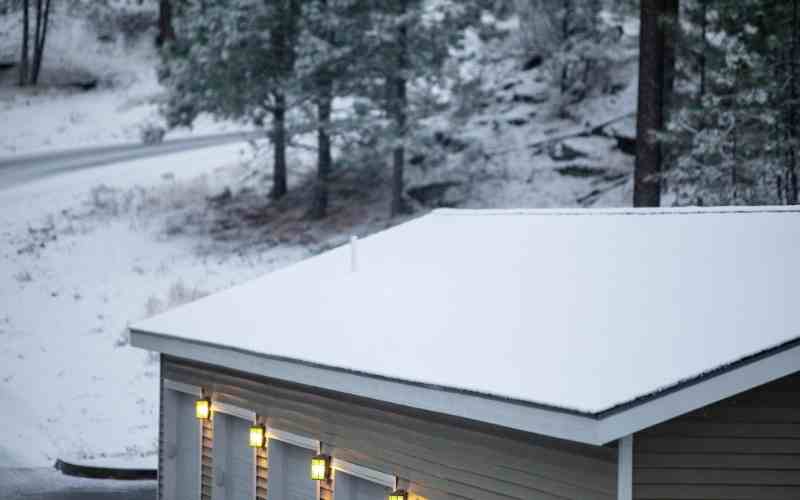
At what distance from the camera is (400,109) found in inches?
922

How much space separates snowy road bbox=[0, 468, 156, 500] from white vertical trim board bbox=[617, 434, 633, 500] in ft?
31.5

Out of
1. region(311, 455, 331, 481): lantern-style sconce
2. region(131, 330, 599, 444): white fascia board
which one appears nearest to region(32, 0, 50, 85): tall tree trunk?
region(131, 330, 599, 444): white fascia board

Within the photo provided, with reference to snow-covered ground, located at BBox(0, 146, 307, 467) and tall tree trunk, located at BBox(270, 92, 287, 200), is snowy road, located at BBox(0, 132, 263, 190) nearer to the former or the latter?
snow-covered ground, located at BBox(0, 146, 307, 467)

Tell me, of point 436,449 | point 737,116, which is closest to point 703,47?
point 737,116

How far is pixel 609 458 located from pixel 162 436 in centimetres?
740

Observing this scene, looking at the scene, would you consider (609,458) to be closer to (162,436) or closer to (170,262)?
(162,436)

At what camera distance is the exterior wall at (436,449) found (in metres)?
6.99


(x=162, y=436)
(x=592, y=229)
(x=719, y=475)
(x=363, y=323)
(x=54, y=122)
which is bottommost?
(x=162, y=436)

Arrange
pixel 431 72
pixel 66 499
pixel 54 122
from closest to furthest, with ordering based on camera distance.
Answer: pixel 66 499
pixel 431 72
pixel 54 122

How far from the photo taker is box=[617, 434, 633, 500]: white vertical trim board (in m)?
6.56

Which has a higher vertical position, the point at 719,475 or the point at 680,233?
the point at 680,233

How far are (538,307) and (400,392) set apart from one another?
140cm

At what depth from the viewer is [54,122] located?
39.3 metres

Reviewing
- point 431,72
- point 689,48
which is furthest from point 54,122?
point 689,48
